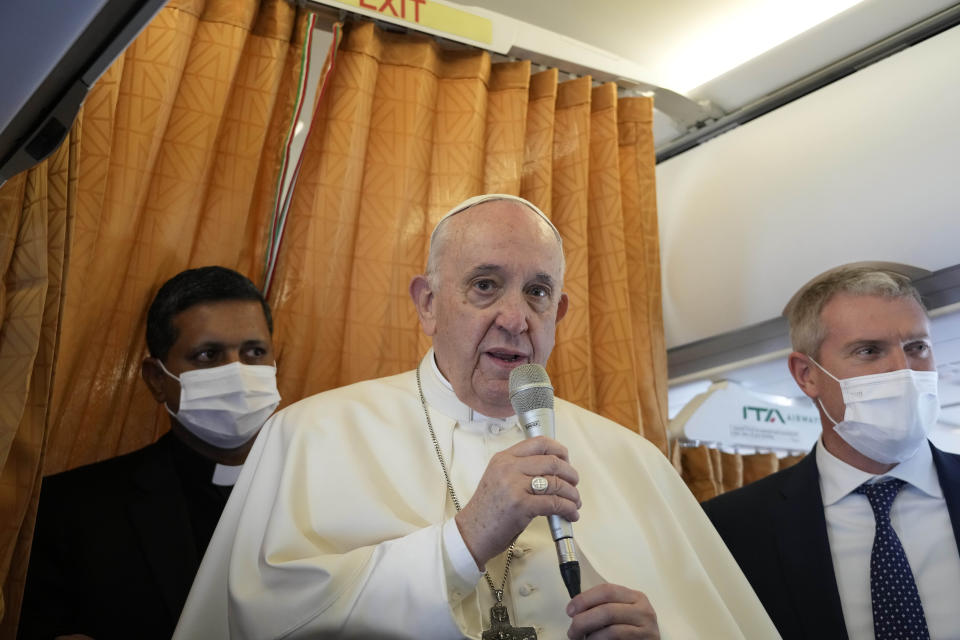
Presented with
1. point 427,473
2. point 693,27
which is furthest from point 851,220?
point 427,473

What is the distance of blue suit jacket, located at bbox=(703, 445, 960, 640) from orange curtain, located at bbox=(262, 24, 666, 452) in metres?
0.60

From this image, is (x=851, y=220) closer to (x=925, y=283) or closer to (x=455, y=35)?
(x=925, y=283)

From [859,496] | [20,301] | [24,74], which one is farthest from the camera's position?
[859,496]

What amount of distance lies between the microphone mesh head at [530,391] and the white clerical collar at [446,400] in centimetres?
59

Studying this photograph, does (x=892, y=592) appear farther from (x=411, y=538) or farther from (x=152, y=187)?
(x=152, y=187)

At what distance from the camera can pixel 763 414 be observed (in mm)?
4887

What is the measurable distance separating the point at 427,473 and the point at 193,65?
1.91 meters

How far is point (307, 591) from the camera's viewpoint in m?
1.95

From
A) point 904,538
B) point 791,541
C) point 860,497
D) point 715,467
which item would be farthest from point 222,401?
point 715,467

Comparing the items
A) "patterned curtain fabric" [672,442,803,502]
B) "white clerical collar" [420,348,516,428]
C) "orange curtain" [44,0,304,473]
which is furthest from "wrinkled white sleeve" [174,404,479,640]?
"patterned curtain fabric" [672,442,803,502]

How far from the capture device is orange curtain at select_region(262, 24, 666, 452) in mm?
3475

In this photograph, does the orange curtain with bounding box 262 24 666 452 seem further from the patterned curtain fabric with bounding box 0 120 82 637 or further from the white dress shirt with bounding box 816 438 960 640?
the patterned curtain fabric with bounding box 0 120 82 637

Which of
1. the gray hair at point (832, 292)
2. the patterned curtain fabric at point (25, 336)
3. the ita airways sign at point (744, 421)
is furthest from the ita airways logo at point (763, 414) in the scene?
the patterned curtain fabric at point (25, 336)

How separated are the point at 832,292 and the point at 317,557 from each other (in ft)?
7.73
